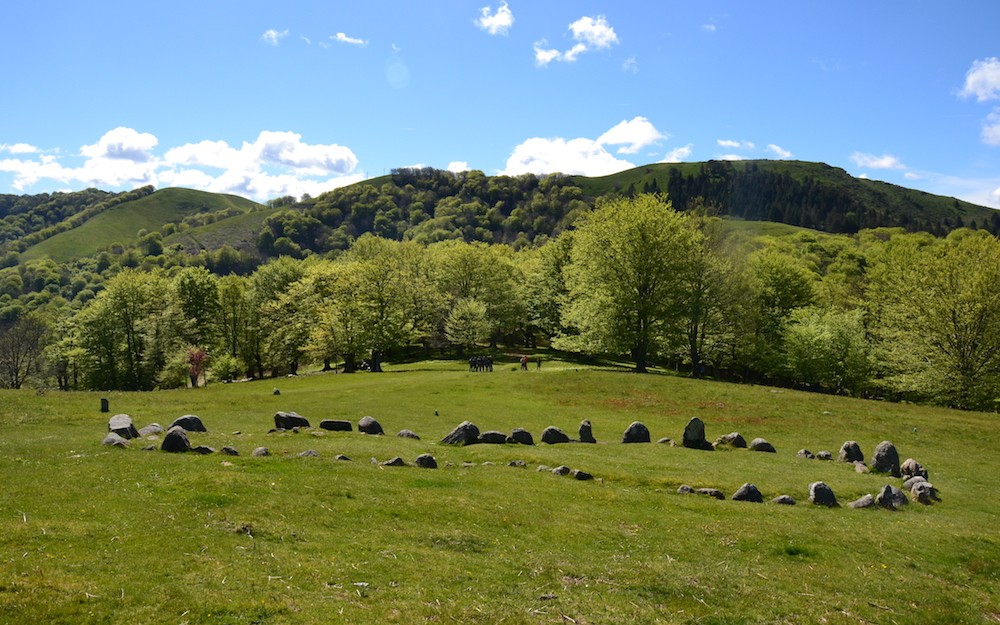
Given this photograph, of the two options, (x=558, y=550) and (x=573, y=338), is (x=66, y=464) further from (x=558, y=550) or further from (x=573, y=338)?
(x=573, y=338)

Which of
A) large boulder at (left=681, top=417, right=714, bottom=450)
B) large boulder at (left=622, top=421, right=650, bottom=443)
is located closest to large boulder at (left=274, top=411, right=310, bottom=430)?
large boulder at (left=622, top=421, right=650, bottom=443)

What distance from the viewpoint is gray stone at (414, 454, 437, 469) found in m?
23.3

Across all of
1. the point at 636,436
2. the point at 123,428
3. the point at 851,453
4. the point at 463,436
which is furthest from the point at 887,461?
the point at 123,428

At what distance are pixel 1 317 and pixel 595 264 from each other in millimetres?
214627

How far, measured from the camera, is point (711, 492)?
21797 millimetres

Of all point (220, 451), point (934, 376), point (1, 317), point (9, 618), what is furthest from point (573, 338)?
point (1, 317)

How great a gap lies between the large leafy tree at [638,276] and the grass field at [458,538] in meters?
36.8

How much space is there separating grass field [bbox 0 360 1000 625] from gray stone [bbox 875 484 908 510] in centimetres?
60

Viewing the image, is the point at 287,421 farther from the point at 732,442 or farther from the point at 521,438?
the point at 732,442

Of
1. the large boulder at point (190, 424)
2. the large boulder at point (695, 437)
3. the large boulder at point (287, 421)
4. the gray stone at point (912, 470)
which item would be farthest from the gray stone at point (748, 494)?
the large boulder at point (190, 424)

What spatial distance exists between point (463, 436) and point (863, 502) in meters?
16.9

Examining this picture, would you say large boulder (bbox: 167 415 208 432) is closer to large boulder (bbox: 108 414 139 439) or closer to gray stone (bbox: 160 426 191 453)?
large boulder (bbox: 108 414 139 439)

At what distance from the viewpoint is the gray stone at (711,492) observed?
21.6 metres

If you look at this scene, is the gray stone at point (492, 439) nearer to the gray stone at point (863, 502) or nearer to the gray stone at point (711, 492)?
the gray stone at point (711, 492)
